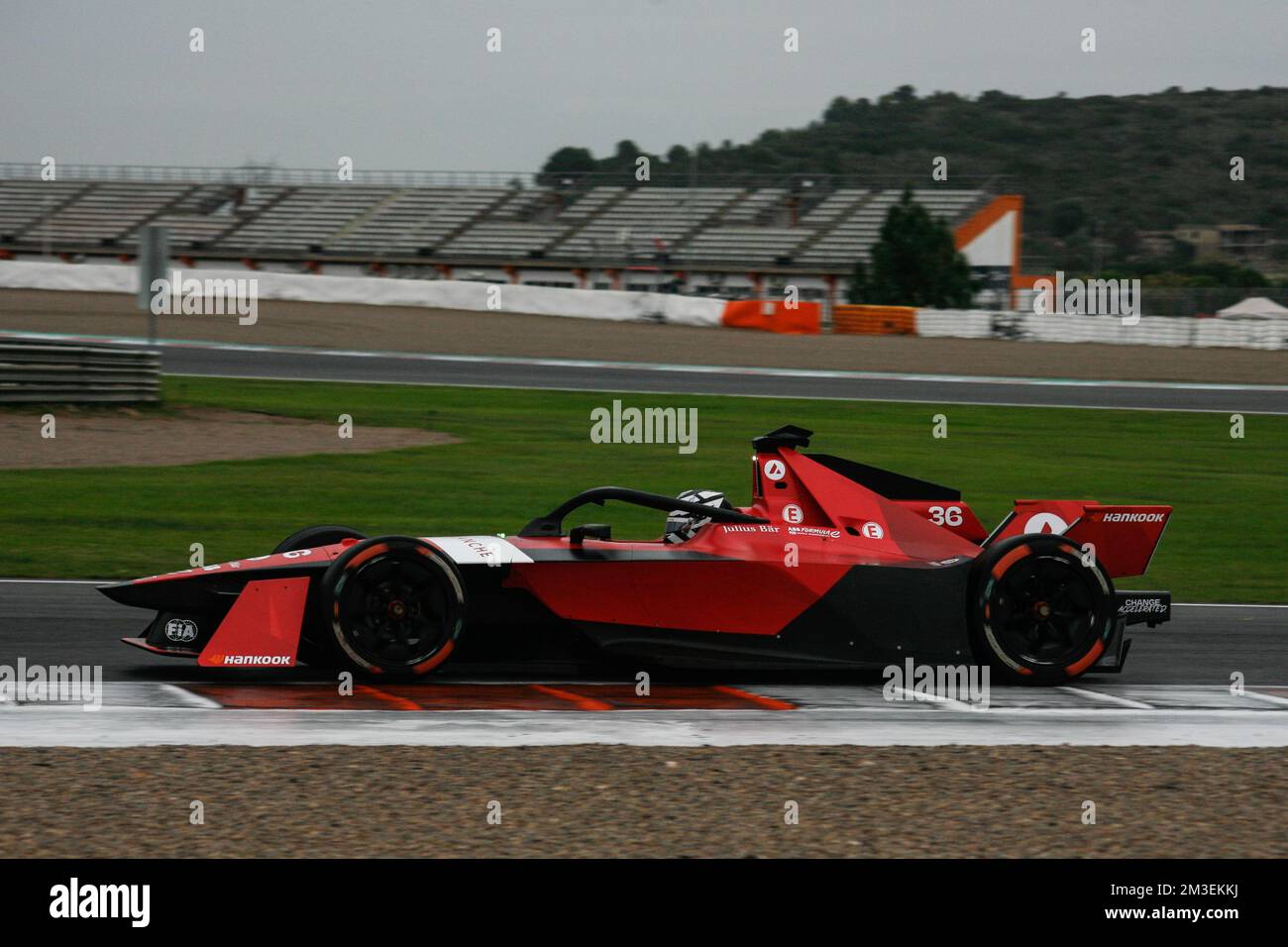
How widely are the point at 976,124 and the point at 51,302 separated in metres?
126

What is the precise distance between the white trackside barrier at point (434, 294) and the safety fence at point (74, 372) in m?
20.6

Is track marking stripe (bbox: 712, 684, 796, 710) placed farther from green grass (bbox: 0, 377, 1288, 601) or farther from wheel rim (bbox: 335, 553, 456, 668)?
green grass (bbox: 0, 377, 1288, 601)

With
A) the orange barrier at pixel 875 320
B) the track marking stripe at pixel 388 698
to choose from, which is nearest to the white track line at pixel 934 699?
the track marking stripe at pixel 388 698

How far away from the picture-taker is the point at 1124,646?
797 cm

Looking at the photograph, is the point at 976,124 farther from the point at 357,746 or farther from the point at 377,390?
the point at 357,746

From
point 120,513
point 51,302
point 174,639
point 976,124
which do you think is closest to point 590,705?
point 174,639

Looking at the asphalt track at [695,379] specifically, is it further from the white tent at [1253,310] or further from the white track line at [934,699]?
the white track line at [934,699]

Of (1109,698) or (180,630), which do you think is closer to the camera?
(180,630)

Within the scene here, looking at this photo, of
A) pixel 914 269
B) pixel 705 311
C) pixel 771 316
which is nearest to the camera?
pixel 705 311

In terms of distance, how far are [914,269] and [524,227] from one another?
65.4 feet

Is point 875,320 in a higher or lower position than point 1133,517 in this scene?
higher

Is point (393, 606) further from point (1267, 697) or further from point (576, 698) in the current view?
point (1267, 697)

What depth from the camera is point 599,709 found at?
23.5 feet

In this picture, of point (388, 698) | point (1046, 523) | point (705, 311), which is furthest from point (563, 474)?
point (705, 311)
